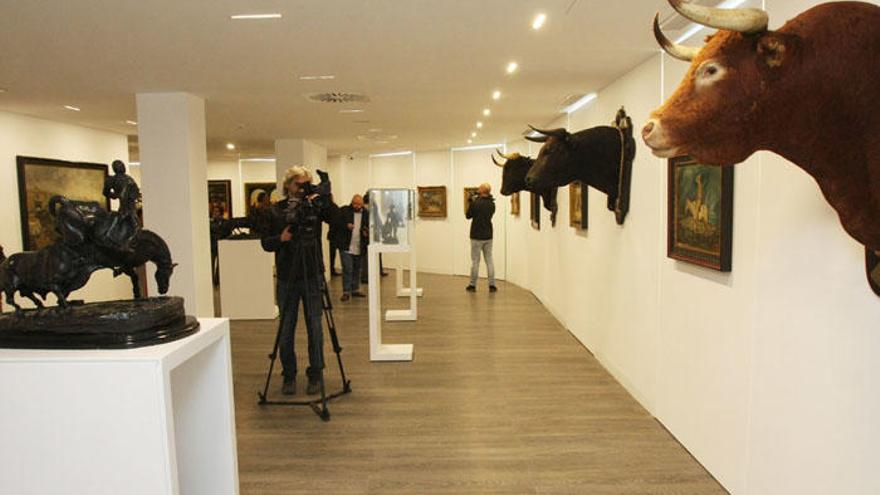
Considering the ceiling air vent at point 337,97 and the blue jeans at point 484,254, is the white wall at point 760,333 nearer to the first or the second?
the ceiling air vent at point 337,97

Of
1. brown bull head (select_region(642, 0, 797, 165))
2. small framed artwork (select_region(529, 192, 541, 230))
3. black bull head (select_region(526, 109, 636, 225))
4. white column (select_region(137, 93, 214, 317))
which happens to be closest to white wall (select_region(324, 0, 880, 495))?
black bull head (select_region(526, 109, 636, 225))

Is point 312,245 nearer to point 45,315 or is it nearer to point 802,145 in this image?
point 45,315

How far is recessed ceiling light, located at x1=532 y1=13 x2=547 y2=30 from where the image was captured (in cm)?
322

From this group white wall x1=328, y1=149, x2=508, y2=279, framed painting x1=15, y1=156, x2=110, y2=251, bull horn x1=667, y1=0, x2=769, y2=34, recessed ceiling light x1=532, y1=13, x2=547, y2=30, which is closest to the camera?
bull horn x1=667, y1=0, x2=769, y2=34

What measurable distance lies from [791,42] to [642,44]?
8.39ft

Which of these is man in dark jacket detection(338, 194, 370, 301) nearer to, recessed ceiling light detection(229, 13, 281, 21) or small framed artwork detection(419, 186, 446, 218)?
small framed artwork detection(419, 186, 446, 218)

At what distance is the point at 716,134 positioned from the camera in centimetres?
149

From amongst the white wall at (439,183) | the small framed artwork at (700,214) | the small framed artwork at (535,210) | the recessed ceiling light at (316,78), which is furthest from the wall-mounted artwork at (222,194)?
the small framed artwork at (700,214)

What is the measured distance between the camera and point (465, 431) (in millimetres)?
3758

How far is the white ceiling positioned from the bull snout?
173cm

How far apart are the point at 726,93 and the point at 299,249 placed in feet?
10.2

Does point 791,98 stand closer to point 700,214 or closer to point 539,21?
point 700,214

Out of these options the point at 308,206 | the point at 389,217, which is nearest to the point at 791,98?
the point at 308,206

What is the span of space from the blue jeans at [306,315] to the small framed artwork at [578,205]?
9.66ft
